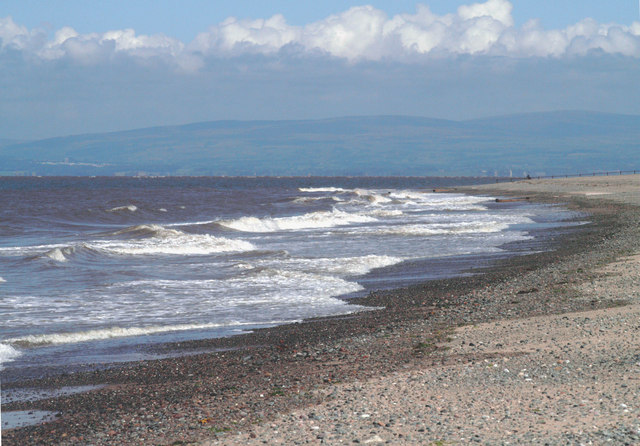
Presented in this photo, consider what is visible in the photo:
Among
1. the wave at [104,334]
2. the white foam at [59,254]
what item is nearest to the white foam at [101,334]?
the wave at [104,334]

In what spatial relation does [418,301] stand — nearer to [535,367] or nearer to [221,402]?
[535,367]

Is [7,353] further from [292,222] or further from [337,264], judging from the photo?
[292,222]

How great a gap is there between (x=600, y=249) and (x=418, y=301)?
30.2ft

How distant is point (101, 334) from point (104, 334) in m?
0.05

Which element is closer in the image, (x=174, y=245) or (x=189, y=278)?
(x=189, y=278)

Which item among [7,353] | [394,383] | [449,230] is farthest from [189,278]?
[449,230]

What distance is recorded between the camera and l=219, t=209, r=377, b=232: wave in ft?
146

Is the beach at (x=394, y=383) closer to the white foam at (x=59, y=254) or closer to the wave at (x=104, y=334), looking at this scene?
the wave at (x=104, y=334)

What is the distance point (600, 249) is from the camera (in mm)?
23125

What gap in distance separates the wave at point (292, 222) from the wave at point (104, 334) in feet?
93.6

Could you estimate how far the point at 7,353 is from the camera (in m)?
12.8

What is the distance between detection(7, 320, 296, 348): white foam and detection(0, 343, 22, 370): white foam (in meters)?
0.38

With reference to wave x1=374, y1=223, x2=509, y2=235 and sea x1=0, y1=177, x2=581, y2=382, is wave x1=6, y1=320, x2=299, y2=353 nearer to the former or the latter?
sea x1=0, y1=177, x2=581, y2=382

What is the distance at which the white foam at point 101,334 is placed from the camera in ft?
44.7
